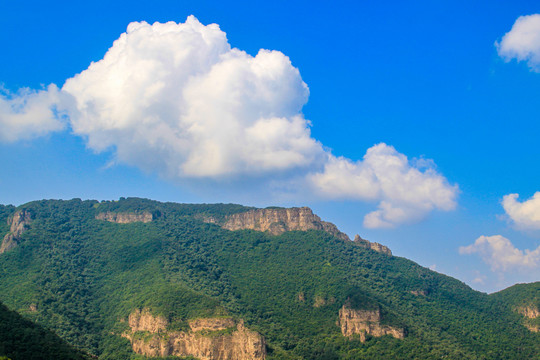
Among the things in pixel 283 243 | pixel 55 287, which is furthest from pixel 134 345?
pixel 283 243

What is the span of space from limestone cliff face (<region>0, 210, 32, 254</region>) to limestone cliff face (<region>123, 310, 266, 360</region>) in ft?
210

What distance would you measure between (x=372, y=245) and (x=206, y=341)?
91338mm

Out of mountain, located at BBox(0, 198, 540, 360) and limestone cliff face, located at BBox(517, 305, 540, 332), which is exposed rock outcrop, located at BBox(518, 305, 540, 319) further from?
mountain, located at BBox(0, 198, 540, 360)

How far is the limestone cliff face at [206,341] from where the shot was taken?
11294cm

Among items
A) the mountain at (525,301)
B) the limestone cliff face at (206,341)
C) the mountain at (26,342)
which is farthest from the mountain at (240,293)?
the mountain at (26,342)

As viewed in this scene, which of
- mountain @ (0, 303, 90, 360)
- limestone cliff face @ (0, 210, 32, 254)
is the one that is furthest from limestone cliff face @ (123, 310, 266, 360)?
limestone cliff face @ (0, 210, 32, 254)

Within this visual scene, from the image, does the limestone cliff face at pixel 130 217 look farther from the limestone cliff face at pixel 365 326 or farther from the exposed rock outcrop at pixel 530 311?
the exposed rock outcrop at pixel 530 311

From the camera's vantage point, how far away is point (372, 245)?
188m

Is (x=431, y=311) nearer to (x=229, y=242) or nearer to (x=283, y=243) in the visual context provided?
(x=283, y=243)

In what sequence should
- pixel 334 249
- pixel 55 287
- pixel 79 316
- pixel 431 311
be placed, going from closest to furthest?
pixel 79 316
pixel 55 287
pixel 431 311
pixel 334 249

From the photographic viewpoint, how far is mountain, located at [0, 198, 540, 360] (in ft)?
387

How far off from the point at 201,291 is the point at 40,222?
74.6m

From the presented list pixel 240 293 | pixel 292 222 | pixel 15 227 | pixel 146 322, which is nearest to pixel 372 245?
pixel 292 222

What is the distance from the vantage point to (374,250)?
18688cm
